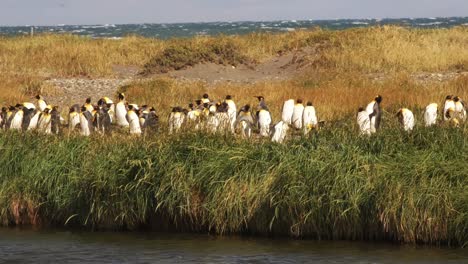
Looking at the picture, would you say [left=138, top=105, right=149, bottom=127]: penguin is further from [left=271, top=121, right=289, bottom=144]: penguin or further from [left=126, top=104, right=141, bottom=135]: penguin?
[left=271, top=121, right=289, bottom=144]: penguin

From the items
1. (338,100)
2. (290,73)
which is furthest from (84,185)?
(290,73)

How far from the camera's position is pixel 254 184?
509 inches

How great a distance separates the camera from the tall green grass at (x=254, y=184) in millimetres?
12383

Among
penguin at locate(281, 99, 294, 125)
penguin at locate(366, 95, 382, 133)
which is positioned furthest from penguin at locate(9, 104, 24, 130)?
penguin at locate(366, 95, 382, 133)

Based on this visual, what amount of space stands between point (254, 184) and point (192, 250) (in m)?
1.15

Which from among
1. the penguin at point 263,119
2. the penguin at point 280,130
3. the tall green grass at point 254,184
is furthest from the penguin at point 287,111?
the tall green grass at point 254,184

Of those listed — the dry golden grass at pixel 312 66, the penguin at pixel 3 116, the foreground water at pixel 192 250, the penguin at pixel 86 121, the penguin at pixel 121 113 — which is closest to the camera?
the foreground water at pixel 192 250

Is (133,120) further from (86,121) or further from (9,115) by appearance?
(9,115)

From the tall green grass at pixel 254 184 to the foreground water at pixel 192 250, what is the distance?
0.59 ft

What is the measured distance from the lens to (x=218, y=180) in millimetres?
13078

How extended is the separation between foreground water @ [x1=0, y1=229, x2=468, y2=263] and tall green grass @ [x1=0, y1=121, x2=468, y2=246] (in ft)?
0.59

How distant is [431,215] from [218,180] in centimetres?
272

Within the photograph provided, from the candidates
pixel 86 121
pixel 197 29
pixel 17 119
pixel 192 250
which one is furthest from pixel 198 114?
pixel 197 29

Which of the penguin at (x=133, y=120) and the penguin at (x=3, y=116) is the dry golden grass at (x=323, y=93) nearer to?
the penguin at (x=133, y=120)
